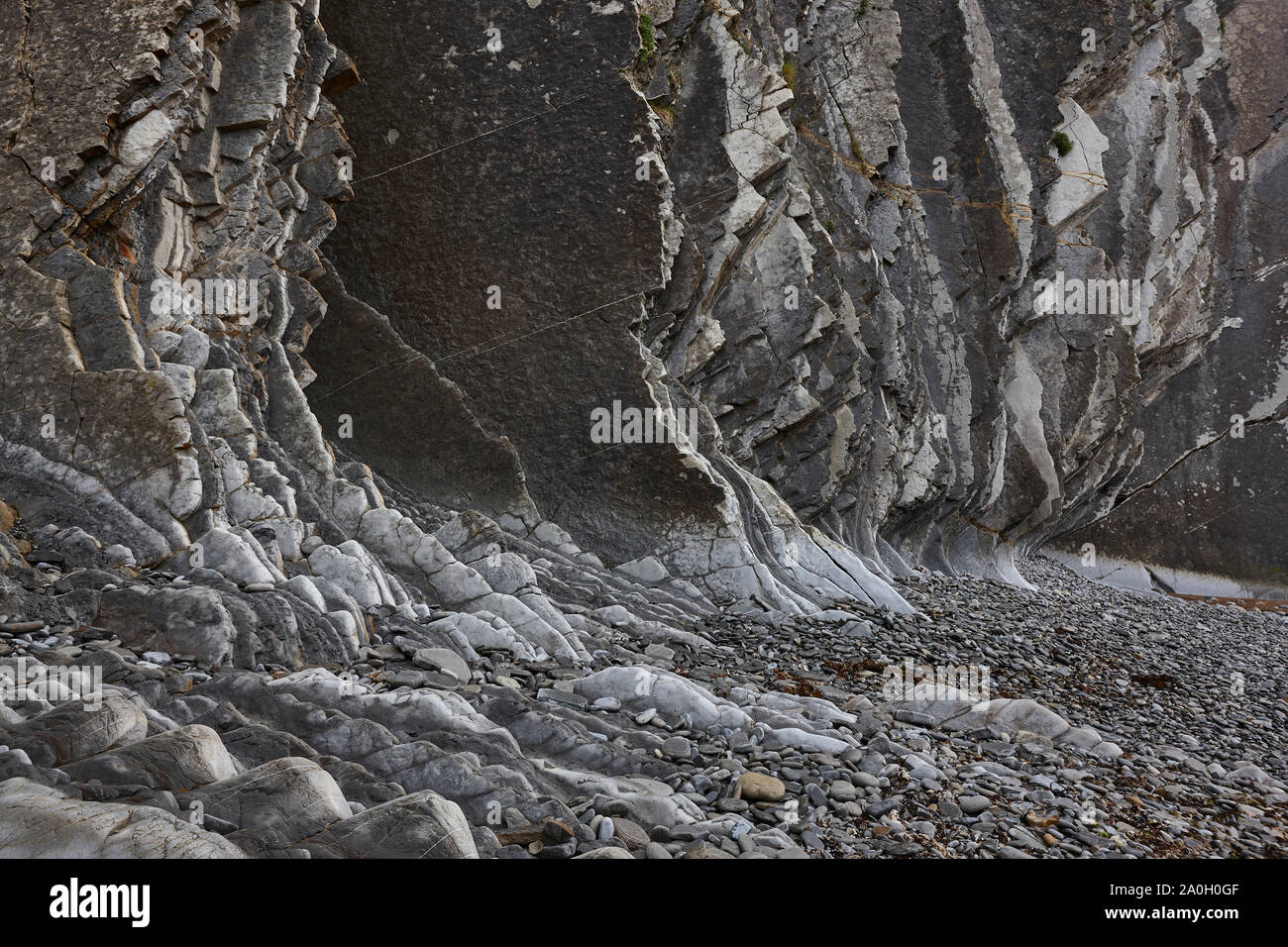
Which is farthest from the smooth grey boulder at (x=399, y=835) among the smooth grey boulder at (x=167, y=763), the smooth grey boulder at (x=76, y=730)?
the smooth grey boulder at (x=76, y=730)

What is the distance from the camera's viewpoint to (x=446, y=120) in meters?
13.9

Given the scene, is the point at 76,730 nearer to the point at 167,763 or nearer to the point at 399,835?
the point at 167,763

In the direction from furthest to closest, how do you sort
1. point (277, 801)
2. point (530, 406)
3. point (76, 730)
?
1. point (530, 406)
2. point (76, 730)
3. point (277, 801)

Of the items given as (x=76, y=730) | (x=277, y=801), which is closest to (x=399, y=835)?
(x=277, y=801)

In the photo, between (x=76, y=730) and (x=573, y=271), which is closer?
(x=76, y=730)

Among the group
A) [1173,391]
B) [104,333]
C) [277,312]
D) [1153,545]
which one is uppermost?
[1173,391]

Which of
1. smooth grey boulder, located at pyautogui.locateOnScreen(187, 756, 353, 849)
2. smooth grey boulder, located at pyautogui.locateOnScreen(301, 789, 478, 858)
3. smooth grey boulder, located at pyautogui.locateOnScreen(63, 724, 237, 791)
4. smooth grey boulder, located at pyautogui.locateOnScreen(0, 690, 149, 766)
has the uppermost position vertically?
smooth grey boulder, located at pyautogui.locateOnScreen(0, 690, 149, 766)

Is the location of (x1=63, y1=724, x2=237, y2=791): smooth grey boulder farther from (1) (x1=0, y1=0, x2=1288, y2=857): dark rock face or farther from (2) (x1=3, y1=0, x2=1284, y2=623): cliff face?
(2) (x1=3, y1=0, x2=1284, y2=623): cliff face

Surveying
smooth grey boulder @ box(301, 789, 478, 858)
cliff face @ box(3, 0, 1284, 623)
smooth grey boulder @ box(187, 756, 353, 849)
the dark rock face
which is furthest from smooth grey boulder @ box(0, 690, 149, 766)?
cliff face @ box(3, 0, 1284, 623)

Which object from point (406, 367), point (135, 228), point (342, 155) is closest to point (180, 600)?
point (135, 228)

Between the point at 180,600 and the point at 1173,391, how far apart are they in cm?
3482

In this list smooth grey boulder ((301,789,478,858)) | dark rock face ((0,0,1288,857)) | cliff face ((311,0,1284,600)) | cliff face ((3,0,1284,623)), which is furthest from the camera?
cliff face ((311,0,1284,600))

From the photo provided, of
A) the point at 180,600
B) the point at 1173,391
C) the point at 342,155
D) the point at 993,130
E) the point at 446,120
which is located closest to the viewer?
the point at 180,600

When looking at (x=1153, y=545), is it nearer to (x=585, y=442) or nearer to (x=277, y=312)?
(x=585, y=442)
